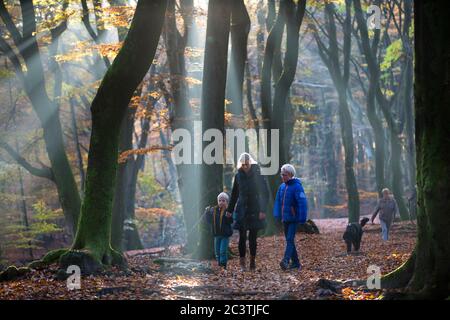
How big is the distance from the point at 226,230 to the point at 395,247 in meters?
5.60

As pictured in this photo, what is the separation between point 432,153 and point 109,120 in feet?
17.8

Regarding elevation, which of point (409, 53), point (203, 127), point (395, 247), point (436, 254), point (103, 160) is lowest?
point (395, 247)

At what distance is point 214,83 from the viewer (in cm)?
1298

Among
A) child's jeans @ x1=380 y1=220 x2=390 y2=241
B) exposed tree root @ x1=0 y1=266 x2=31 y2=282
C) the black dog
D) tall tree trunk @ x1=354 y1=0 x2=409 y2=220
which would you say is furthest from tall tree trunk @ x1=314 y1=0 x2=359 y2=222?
exposed tree root @ x1=0 y1=266 x2=31 y2=282

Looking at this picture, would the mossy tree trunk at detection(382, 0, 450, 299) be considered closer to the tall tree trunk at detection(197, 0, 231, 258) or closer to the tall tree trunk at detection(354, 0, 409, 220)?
the tall tree trunk at detection(197, 0, 231, 258)

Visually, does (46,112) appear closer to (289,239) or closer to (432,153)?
(289,239)

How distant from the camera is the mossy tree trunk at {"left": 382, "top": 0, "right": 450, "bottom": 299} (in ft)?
20.7

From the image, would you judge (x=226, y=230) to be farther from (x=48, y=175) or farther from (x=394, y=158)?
(x=394, y=158)

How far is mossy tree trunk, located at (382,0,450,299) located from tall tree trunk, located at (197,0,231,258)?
21.5 ft

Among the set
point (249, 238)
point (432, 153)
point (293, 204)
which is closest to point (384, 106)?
point (293, 204)

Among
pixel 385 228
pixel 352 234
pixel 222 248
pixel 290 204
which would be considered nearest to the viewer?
pixel 290 204

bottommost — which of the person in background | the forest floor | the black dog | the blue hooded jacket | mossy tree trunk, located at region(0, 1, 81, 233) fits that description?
the forest floor
